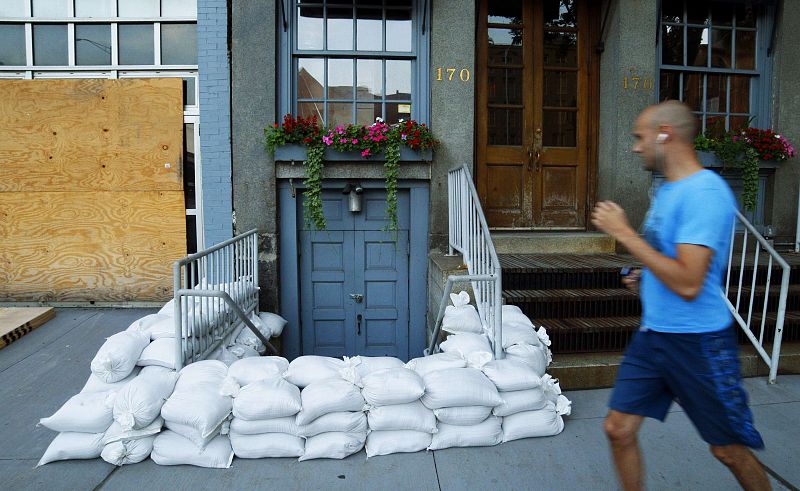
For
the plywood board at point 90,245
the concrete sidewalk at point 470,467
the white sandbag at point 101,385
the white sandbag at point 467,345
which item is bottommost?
the concrete sidewalk at point 470,467

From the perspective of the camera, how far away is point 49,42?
628 centimetres

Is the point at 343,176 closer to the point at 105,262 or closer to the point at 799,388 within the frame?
the point at 105,262

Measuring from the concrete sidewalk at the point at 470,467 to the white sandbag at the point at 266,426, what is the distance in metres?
0.17

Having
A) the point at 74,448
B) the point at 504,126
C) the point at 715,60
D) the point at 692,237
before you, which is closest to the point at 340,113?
the point at 504,126

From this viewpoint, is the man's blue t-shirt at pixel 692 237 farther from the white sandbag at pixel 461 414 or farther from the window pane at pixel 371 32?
the window pane at pixel 371 32

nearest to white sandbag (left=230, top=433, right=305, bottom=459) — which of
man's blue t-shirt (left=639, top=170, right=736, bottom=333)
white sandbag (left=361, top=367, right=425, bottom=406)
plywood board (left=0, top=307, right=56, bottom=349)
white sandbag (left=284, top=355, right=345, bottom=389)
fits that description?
white sandbag (left=284, top=355, right=345, bottom=389)

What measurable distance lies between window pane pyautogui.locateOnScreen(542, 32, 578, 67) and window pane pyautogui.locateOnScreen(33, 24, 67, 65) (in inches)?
218

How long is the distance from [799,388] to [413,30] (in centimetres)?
494

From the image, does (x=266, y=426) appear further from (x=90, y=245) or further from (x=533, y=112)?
(x=533, y=112)

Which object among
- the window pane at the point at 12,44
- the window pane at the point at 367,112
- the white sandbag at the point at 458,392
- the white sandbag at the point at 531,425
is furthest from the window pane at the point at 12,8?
the white sandbag at the point at 531,425

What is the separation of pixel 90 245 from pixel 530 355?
514 cm

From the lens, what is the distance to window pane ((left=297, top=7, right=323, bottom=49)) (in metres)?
6.07

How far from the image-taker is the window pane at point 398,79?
6172 mm

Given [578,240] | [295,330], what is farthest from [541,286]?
[295,330]
